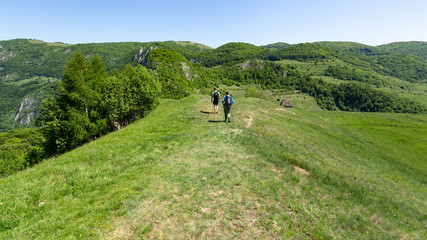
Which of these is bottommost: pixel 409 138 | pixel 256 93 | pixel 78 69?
pixel 409 138

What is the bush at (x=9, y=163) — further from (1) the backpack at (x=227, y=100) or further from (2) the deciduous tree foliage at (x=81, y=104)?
(1) the backpack at (x=227, y=100)

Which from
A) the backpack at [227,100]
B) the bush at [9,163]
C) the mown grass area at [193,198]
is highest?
the backpack at [227,100]

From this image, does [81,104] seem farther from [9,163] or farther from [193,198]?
[193,198]

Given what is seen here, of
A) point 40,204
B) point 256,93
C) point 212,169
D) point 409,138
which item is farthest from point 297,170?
point 256,93

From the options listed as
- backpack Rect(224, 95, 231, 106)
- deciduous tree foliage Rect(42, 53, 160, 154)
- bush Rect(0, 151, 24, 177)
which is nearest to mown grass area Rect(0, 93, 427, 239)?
backpack Rect(224, 95, 231, 106)

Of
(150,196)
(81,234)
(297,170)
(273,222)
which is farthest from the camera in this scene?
(297,170)

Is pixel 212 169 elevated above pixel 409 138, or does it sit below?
above

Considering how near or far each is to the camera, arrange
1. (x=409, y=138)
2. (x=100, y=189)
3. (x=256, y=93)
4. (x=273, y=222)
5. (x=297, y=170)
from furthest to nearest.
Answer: (x=256, y=93), (x=409, y=138), (x=297, y=170), (x=100, y=189), (x=273, y=222)

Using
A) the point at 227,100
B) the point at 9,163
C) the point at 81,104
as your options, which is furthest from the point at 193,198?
the point at 9,163

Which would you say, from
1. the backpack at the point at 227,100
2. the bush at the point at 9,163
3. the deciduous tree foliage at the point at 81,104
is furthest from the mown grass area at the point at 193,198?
the bush at the point at 9,163

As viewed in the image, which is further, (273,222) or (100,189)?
(100,189)

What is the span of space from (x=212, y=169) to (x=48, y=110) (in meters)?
37.3

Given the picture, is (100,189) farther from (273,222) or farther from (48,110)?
(48,110)

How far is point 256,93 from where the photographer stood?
144 m
